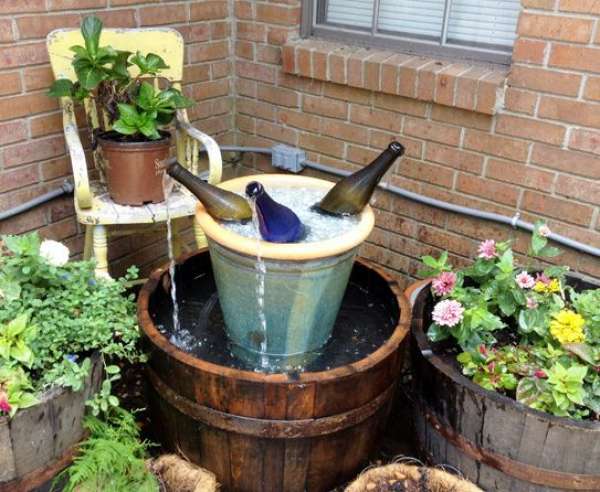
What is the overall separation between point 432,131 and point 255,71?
917mm

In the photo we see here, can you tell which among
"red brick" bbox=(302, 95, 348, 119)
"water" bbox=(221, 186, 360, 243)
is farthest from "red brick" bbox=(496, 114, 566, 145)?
"water" bbox=(221, 186, 360, 243)

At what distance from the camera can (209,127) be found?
2.95m

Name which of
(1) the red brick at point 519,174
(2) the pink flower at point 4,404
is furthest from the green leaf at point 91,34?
(1) the red brick at point 519,174

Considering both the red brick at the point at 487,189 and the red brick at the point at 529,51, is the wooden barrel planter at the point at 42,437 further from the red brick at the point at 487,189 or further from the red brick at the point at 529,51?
the red brick at the point at 529,51

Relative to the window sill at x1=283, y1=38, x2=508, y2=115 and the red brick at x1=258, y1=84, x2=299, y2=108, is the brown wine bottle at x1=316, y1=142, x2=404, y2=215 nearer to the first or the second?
the window sill at x1=283, y1=38, x2=508, y2=115

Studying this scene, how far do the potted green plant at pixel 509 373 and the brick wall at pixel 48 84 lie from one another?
4.69 feet

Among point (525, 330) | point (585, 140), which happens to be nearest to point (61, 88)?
point (525, 330)

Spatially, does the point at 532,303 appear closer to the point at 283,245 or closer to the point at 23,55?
the point at 283,245

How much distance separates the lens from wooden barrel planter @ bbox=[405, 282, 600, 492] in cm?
156

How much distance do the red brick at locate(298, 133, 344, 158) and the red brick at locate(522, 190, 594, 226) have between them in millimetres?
825

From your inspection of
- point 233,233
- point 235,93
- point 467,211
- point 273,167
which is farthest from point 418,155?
point 233,233

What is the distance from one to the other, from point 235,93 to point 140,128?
993 millimetres

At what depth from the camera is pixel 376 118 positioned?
2605 millimetres

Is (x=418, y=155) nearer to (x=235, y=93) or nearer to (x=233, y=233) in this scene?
(x=235, y=93)
